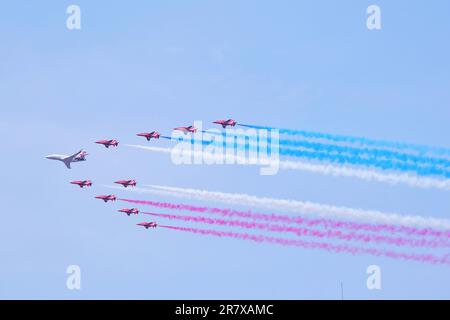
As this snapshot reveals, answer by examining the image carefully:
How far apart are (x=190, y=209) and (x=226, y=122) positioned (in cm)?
1599
